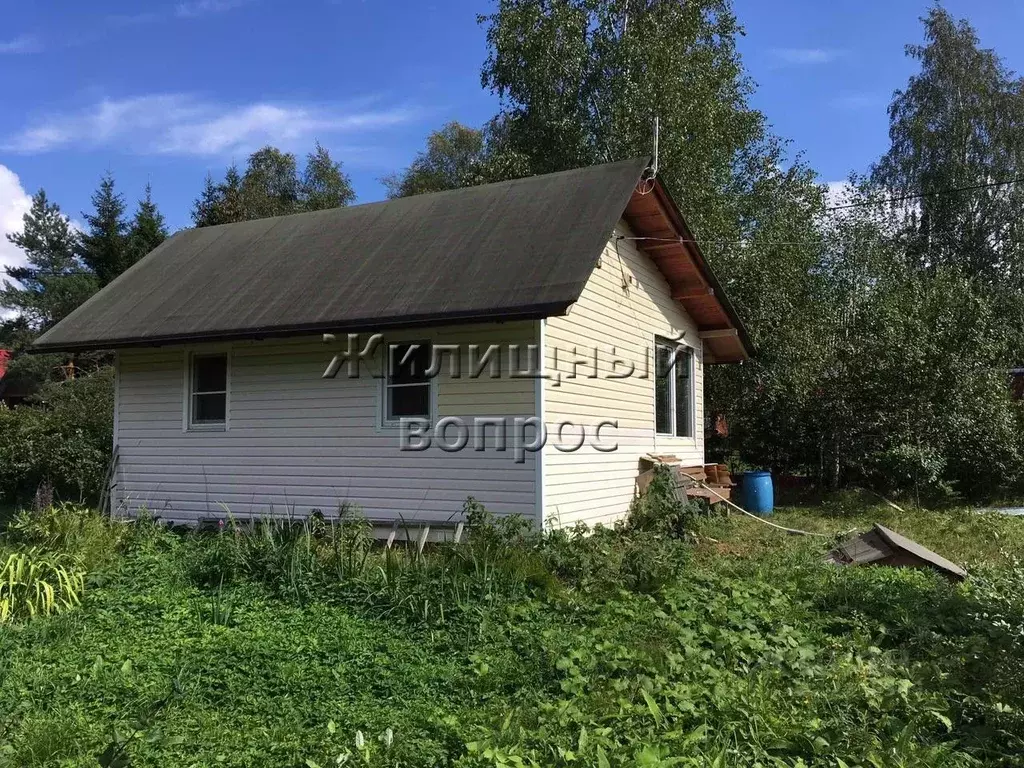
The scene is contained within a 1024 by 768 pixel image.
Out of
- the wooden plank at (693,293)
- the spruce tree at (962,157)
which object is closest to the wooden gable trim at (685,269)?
the wooden plank at (693,293)

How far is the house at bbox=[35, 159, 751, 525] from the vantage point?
28.8ft

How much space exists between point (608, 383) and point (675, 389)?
9.27 feet

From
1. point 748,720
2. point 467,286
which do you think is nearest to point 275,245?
point 467,286

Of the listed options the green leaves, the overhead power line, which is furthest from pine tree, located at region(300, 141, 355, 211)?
the overhead power line

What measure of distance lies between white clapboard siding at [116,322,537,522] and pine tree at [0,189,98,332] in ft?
66.0

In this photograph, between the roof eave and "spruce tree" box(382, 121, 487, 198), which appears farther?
"spruce tree" box(382, 121, 487, 198)

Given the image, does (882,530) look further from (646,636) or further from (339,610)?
(339,610)

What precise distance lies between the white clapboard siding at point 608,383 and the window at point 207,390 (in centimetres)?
481

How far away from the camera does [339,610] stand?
6.39m

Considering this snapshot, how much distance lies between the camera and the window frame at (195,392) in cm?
1049

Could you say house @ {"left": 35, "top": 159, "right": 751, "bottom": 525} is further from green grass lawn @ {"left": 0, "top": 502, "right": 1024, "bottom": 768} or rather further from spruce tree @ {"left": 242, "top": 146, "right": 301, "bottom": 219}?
spruce tree @ {"left": 242, "top": 146, "right": 301, "bottom": 219}

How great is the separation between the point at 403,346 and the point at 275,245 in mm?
4053

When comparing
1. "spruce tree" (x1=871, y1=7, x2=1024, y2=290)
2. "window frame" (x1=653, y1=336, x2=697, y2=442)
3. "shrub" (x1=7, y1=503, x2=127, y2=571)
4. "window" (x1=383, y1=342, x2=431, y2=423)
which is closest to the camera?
"shrub" (x1=7, y1=503, x2=127, y2=571)

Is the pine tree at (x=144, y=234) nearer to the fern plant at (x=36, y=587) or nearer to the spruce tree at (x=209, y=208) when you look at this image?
the spruce tree at (x=209, y=208)
